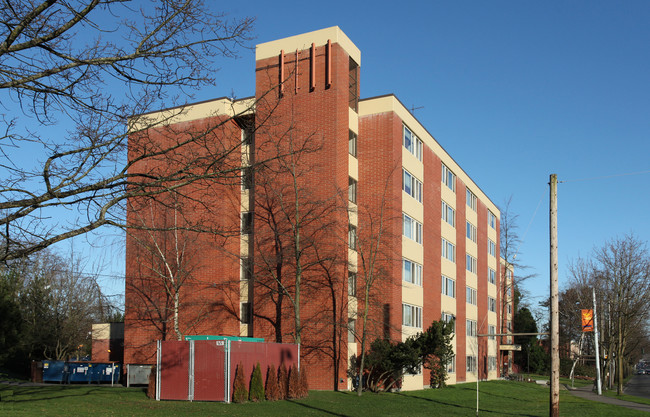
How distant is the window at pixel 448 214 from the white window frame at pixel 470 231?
465 cm

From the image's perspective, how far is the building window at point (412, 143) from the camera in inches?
1508

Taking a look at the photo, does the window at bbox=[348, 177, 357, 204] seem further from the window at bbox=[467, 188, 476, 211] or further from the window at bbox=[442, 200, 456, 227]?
the window at bbox=[467, 188, 476, 211]

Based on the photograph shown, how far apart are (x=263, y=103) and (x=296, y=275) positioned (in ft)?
71.7

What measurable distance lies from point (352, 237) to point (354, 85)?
9177 mm

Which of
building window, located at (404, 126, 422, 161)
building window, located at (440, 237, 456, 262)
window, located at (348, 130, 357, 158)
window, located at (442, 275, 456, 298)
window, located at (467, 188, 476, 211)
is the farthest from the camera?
window, located at (467, 188, 476, 211)

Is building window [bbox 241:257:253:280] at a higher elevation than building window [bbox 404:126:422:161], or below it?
below

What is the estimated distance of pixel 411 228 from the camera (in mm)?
38219

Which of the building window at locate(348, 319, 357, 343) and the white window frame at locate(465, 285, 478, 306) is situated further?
the white window frame at locate(465, 285, 478, 306)

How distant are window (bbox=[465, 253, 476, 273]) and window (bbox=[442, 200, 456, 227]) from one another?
540cm

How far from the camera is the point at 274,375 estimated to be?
26.2 metres

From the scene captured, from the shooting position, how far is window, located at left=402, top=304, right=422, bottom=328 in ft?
119

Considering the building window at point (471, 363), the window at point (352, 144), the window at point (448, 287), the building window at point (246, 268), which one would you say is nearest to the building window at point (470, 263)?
the window at point (448, 287)

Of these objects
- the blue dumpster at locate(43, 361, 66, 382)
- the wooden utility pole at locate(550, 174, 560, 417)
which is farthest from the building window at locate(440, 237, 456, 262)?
the blue dumpster at locate(43, 361, 66, 382)

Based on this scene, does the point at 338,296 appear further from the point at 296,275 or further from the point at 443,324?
the point at 443,324
